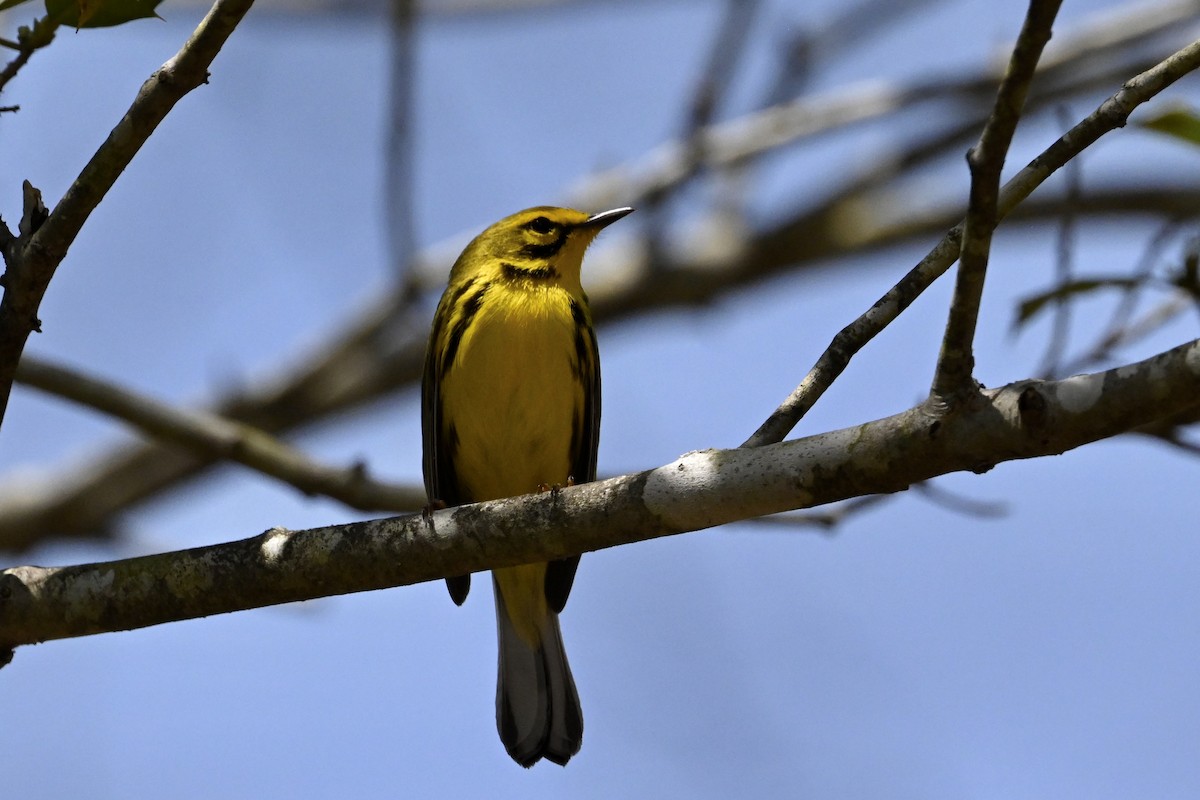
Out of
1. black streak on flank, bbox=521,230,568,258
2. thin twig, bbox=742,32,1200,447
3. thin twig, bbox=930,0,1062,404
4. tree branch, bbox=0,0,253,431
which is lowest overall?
thin twig, bbox=930,0,1062,404

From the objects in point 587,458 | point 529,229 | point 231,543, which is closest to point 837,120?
point 529,229

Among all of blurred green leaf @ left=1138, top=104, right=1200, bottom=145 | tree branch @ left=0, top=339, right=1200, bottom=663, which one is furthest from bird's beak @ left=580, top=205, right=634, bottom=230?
tree branch @ left=0, top=339, right=1200, bottom=663

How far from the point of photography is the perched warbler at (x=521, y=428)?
16.8ft

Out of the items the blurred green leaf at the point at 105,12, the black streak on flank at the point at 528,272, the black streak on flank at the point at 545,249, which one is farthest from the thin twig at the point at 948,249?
the black streak on flank at the point at 545,249

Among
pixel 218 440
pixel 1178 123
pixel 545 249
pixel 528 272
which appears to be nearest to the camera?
pixel 1178 123

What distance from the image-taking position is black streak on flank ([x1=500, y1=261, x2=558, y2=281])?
5.59 metres

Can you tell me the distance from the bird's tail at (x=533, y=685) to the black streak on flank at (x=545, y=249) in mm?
1393

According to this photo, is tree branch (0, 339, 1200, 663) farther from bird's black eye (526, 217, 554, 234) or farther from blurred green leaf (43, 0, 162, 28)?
bird's black eye (526, 217, 554, 234)

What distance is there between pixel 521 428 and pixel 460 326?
0.52m

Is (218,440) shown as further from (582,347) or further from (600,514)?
(600,514)

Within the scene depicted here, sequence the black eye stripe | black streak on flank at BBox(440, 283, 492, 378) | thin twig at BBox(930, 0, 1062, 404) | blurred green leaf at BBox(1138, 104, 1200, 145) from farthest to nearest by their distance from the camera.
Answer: the black eye stripe < black streak on flank at BBox(440, 283, 492, 378) < blurred green leaf at BBox(1138, 104, 1200, 145) < thin twig at BBox(930, 0, 1062, 404)

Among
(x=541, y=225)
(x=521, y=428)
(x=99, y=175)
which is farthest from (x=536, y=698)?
(x=99, y=175)

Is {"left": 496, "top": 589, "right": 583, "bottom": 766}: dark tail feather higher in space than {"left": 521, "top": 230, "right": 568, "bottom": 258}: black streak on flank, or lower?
lower

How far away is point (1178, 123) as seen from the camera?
375 centimetres
